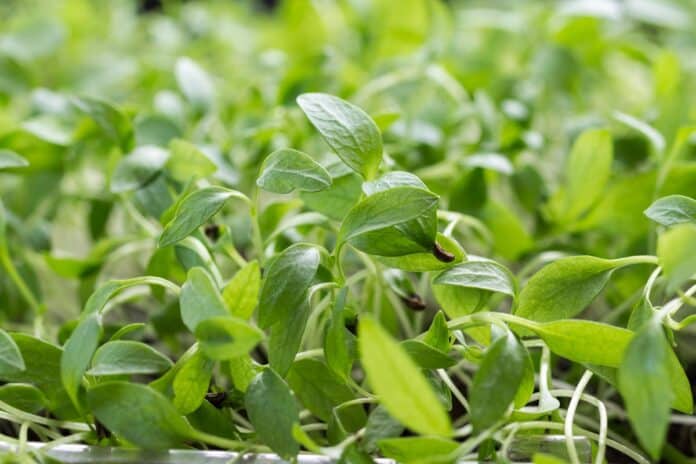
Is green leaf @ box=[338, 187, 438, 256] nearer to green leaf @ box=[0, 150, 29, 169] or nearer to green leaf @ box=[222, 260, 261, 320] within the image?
green leaf @ box=[222, 260, 261, 320]

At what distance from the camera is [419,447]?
33cm

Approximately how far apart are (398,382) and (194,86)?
0.38 m

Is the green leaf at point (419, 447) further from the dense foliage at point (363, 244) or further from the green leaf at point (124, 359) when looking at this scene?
the green leaf at point (124, 359)

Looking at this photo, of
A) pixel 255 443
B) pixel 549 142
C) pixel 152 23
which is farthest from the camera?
pixel 152 23

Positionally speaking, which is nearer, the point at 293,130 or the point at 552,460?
the point at 552,460

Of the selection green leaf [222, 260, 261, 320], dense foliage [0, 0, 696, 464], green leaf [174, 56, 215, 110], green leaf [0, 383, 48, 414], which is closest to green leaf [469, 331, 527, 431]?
dense foliage [0, 0, 696, 464]

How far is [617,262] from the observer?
383mm

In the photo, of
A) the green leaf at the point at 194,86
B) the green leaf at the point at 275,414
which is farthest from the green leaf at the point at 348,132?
the green leaf at the point at 194,86

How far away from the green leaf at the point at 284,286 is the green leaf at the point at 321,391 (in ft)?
0.16

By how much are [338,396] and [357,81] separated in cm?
43

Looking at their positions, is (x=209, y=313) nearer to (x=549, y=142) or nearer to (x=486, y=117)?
(x=486, y=117)

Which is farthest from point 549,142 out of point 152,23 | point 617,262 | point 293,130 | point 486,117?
point 152,23

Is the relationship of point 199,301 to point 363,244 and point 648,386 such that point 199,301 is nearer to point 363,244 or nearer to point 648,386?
point 363,244

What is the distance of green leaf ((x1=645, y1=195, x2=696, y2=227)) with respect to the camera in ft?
1.26
